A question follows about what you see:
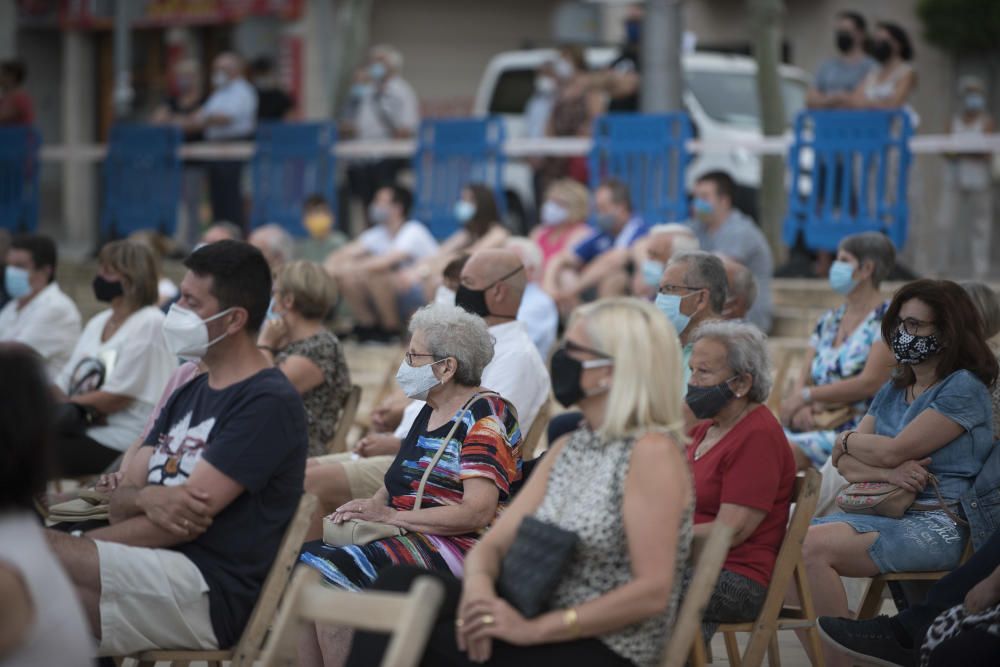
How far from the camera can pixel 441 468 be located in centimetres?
490

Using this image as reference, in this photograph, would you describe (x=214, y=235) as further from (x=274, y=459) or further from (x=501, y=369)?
(x=274, y=459)

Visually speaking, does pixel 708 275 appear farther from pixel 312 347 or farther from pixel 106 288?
pixel 106 288

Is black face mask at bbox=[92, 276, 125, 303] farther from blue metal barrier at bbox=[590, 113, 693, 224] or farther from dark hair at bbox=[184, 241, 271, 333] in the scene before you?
blue metal barrier at bbox=[590, 113, 693, 224]

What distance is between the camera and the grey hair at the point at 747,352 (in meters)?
4.86

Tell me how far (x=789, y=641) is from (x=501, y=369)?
1.51 meters

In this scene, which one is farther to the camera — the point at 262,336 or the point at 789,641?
the point at 262,336

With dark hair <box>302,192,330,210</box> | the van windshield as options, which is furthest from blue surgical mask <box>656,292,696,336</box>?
the van windshield

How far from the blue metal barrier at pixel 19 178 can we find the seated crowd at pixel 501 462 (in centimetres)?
876

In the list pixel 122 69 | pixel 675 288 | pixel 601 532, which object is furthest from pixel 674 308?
pixel 122 69

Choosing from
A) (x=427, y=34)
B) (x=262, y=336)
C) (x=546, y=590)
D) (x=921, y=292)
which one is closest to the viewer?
(x=546, y=590)

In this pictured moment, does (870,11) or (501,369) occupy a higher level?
(870,11)

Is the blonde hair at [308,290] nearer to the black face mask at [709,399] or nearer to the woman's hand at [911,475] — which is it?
the black face mask at [709,399]

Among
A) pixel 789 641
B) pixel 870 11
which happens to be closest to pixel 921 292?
pixel 789 641

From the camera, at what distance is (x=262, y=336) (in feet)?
22.7
